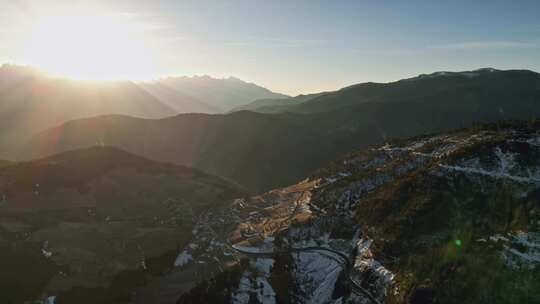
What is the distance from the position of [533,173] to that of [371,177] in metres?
43.0

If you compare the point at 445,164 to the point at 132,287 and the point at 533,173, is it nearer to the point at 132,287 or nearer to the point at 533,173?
the point at 533,173

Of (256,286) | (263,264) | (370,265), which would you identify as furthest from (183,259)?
(370,265)

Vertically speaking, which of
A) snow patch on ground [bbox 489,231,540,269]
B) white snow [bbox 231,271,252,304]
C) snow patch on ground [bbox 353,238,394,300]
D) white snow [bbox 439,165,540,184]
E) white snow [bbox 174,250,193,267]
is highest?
white snow [bbox 439,165,540,184]

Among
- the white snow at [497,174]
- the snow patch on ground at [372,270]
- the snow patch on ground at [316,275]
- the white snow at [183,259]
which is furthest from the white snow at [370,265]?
the white snow at [183,259]

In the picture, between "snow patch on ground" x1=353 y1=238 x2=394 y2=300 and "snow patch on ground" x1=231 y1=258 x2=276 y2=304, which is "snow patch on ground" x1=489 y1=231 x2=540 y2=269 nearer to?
"snow patch on ground" x1=353 y1=238 x2=394 y2=300

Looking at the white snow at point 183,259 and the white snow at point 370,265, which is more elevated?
the white snow at point 370,265

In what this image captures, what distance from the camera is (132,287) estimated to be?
9525cm

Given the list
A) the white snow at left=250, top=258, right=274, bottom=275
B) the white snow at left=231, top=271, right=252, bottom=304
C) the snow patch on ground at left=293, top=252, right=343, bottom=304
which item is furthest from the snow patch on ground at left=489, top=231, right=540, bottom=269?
the white snow at left=231, top=271, right=252, bottom=304

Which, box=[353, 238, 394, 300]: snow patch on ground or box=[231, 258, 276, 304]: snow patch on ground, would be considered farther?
box=[231, 258, 276, 304]: snow patch on ground

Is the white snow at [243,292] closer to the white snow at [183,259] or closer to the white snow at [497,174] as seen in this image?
the white snow at [183,259]

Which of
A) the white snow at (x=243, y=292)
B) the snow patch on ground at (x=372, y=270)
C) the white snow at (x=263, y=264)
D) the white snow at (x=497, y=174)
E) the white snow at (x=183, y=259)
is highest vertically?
the white snow at (x=497, y=174)

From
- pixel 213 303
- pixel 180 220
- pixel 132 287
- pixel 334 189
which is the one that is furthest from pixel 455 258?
pixel 180 220

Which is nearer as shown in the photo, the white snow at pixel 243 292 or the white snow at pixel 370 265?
the white snow at pixel 370 265

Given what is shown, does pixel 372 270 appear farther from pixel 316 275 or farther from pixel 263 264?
pixel 263 264
